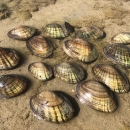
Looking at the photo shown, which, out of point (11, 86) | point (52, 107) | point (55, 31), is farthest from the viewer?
point (55, 31)

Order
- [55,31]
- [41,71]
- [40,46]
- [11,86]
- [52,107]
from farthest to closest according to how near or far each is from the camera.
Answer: [55,31] → [40,46] → [41,71] → [11,86] → [52,107]

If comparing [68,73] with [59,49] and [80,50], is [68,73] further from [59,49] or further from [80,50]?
[59,49]

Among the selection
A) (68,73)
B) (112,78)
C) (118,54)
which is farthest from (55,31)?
(112,78)

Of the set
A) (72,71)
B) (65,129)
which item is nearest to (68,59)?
(72,71)

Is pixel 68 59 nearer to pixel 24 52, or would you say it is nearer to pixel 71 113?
pixel 24 52

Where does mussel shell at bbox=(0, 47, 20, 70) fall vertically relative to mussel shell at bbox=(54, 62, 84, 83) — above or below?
above

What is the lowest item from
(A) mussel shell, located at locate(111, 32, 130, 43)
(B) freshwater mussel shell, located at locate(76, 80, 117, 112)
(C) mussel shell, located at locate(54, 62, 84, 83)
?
(B) freshwater mussel shell, located at locate(76, 80, 117, 112)

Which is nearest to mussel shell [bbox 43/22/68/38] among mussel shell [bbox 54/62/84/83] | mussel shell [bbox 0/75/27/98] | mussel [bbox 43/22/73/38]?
mussel [bbox 43/22/73/38]

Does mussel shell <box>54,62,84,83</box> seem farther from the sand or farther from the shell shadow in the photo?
the shell shadow
